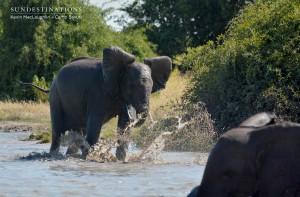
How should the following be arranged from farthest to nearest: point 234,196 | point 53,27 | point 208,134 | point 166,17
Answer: point 166,17, point 53,27, point 208,134, point 234,196

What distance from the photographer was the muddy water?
9.22 m

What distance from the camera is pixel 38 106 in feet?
87.2

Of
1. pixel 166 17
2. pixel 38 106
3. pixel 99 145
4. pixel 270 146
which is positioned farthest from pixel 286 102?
pixel 166 17

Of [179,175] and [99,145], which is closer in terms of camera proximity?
[179,175]

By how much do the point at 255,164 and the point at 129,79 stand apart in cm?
830

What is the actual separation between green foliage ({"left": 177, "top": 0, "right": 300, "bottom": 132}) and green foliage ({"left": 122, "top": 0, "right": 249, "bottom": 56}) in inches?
897

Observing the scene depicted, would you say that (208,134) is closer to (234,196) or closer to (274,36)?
(274,36)

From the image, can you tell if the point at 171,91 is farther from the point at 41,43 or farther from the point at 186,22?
the point at 186,22

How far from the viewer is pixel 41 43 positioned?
30484 millimetres

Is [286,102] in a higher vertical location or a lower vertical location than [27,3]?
lower

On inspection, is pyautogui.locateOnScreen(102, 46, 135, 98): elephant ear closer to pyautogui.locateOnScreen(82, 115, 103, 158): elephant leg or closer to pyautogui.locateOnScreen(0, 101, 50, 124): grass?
pyautogui.locateOnScreen(82, 115, 103, 158): elephant leg

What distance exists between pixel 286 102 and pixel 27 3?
18.8 m

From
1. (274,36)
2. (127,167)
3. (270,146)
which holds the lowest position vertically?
(127,167)

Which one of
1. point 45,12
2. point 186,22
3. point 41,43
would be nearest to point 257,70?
point 41,43
